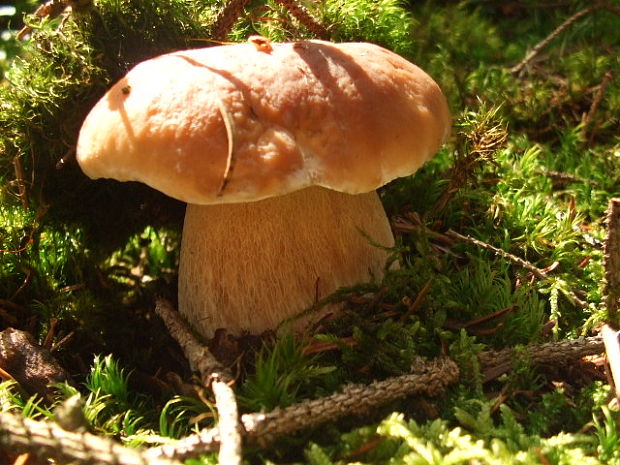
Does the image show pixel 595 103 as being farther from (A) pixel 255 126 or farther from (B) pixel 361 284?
(A) pixel 255 126

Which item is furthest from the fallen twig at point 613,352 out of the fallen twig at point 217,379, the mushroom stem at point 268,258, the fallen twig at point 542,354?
the fallen twig at point 217,379

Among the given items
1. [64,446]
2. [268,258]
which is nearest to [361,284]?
[268,258]

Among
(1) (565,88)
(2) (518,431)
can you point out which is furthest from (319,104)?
(1) (565,88)

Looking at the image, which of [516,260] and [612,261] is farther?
[516,260]

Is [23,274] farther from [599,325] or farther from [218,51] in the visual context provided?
[599,325]

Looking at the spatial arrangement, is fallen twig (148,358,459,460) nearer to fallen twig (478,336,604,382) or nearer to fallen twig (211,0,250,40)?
fallen twig (478,336,604,382)

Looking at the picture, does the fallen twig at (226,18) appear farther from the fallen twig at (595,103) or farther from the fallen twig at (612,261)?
the fallen twig at (595,103)
